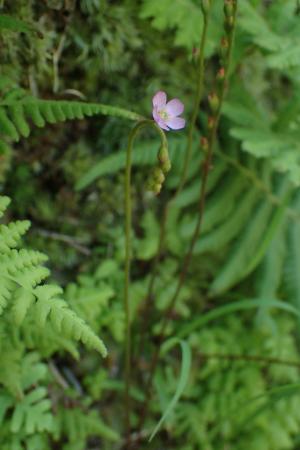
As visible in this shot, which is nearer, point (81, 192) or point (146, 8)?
point (146, 8)

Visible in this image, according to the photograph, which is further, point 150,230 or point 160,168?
point 150,230

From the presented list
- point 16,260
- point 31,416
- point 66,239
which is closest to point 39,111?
point 16,260

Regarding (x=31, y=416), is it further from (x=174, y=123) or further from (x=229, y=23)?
(x=229, y=23)

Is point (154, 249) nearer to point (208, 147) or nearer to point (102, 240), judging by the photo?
point (102, 240)

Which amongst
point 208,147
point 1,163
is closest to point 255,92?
point 208,147

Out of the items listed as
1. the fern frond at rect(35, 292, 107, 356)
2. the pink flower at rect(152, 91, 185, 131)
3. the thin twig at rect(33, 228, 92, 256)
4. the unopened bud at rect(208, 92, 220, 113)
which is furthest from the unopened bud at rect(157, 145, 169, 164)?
the thin twig at rect(33, 228, 92, 256)

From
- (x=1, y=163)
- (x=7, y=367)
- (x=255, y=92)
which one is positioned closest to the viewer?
(x=7, y=367)

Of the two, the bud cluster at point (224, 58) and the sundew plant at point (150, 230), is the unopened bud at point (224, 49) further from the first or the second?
the sundew plant at point (150, 230)

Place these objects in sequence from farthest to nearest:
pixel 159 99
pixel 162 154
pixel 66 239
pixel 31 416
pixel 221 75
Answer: pixel 66 239, pixel 31 416, pixel 221 75, pixel 159 99, pixel 162 154
